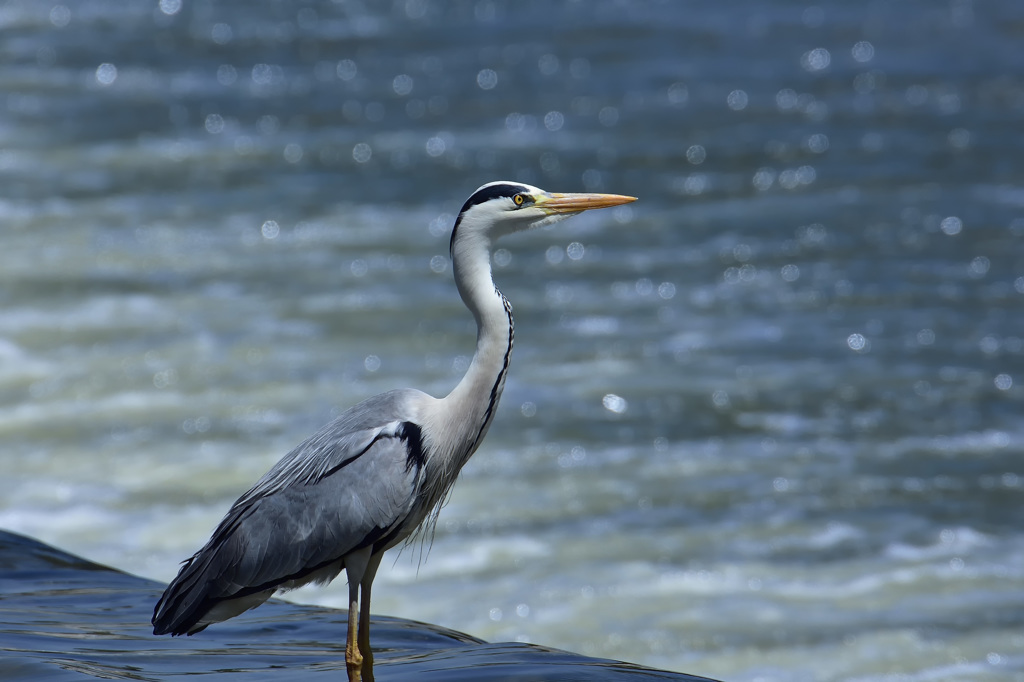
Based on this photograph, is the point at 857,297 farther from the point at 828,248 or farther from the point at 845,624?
the point at 845,624

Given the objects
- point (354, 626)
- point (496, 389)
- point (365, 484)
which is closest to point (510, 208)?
point (496, 389)

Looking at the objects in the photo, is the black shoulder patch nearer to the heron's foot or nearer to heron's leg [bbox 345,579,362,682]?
heron's leg [bbox 345,579,362,682]

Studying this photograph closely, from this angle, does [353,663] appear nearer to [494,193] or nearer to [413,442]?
[413,442]

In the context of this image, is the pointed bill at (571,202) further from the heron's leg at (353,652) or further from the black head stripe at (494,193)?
the heron's leg at (353,652)

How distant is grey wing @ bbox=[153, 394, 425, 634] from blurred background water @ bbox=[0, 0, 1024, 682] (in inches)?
107

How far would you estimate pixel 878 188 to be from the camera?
14.0 metres

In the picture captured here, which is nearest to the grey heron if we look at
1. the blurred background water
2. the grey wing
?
the grey wing

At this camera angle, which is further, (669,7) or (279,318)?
(669,7)

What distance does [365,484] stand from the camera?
4.22 meters

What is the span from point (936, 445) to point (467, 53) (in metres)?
11.8

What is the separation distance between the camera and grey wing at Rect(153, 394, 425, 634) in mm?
4215

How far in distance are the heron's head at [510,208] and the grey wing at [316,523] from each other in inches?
24.2

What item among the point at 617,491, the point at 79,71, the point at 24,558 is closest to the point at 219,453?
the point at 617,491

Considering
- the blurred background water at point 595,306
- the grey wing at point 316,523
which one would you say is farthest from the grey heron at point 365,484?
the blurred background water at point 595,306
